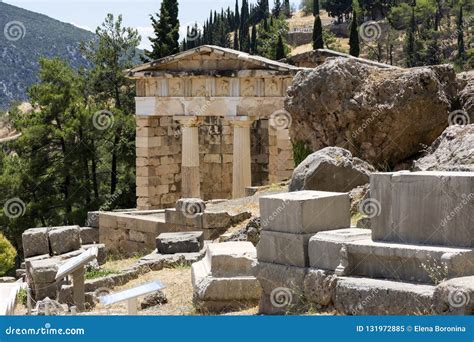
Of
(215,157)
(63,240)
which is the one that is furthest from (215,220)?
(215,157)

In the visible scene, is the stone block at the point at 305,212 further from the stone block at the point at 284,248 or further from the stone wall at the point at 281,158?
the stone wall at the point at 281,158

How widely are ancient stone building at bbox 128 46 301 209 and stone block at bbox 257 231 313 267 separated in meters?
16.9

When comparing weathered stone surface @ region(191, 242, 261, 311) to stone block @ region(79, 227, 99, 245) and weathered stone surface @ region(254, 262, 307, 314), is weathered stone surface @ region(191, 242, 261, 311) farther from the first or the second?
stone block @ region(79, 227, 99, 245)

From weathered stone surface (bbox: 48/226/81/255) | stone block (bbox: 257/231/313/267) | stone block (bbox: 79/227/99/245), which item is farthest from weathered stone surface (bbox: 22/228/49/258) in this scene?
stone block (bbox: 257/231/313/267)

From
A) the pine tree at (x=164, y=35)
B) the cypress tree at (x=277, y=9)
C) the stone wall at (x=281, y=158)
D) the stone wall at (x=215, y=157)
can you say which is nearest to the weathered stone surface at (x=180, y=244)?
the stone wall at (x=281, y=158)

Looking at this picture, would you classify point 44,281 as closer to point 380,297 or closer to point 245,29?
point 380,297

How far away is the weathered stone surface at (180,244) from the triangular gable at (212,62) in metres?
12.5

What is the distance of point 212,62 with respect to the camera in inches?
1168

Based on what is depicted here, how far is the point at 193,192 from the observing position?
30.0 meters

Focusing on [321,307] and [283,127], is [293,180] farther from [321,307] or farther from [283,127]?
[283,127]

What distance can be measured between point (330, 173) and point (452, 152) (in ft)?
8.19

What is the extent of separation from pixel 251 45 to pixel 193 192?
59.3 meters

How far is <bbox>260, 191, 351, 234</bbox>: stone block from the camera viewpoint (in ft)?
33.9

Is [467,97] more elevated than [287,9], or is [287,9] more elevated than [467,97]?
[287,9]
